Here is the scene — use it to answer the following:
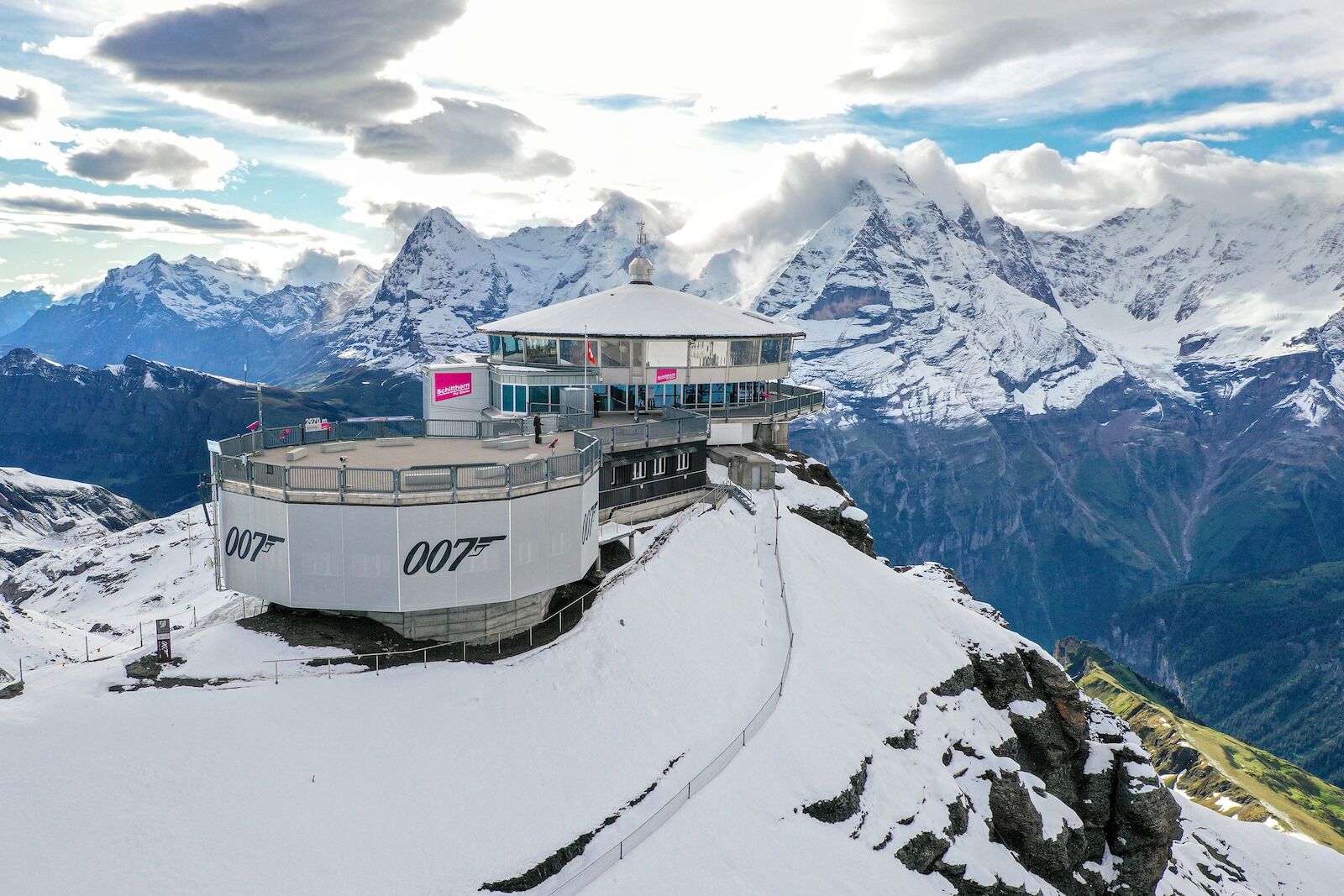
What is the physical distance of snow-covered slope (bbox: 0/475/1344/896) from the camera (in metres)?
27.1

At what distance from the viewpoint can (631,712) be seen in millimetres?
36719

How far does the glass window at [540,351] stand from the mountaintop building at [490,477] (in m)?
0.13

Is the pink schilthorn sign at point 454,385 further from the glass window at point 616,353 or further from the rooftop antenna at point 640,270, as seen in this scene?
the rooftop antenna at point 640,270

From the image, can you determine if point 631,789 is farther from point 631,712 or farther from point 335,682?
point 335,682

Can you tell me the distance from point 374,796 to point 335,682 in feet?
20.2

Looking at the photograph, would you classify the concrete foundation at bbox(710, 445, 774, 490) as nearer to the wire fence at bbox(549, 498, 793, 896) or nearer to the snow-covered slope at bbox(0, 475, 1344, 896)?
the snow-covered slope at bbox(0, 475, 1344, 896)

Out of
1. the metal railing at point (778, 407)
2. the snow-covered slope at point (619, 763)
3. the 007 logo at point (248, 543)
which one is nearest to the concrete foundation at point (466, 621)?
the snow-covered slope at point (619, 763)

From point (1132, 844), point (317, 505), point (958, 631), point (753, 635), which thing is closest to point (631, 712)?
point (753, 635)

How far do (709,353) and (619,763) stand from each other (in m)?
42.8

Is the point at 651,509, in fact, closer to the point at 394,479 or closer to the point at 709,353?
the point at 709,353

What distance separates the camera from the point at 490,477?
37656 millimetres

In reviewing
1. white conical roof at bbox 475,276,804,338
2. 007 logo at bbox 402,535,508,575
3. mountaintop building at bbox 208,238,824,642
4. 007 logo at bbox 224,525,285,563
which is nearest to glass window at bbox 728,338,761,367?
mountaintop building at bbox 208,238,824,642

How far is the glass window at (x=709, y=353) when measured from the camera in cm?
7062

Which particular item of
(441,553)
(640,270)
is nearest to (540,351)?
(640,270)
